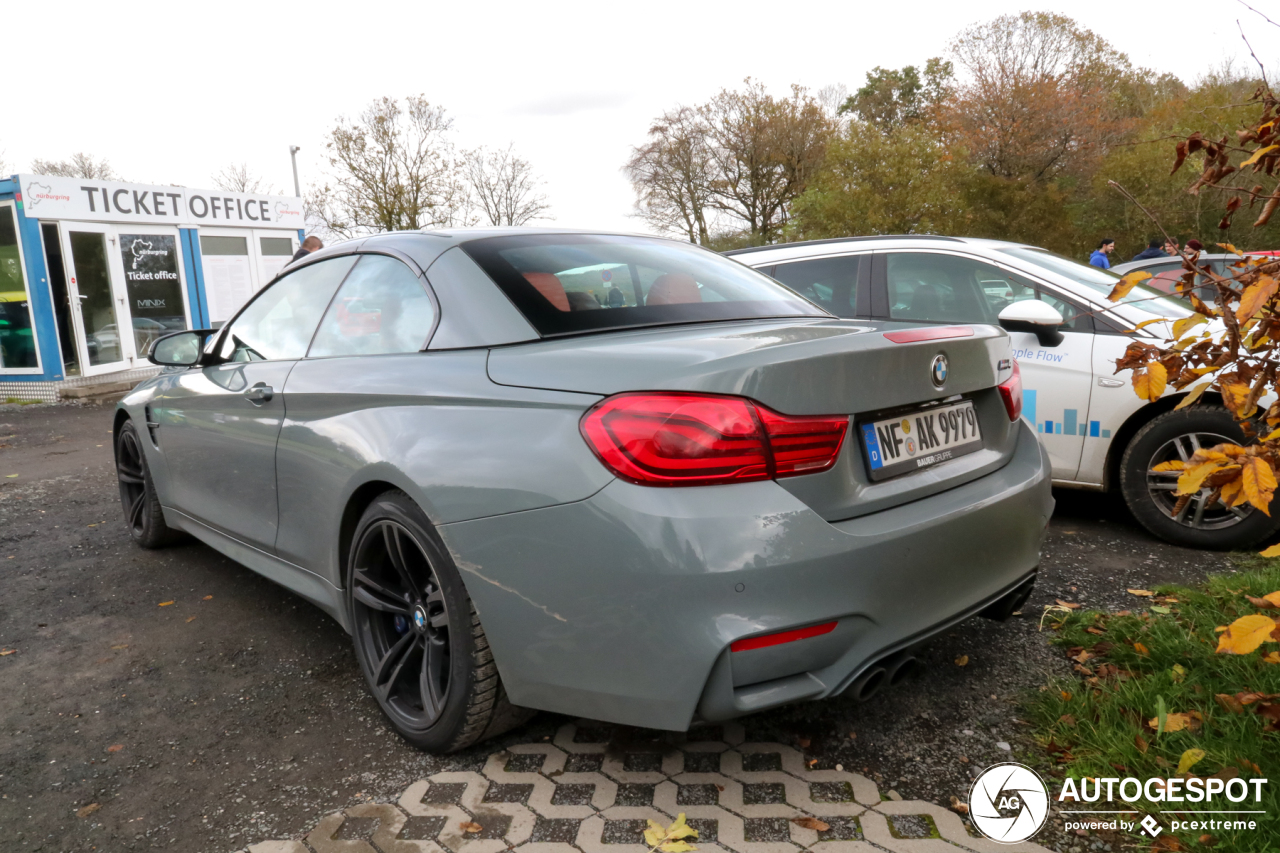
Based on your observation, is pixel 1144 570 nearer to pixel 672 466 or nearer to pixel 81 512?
pixel 672 466

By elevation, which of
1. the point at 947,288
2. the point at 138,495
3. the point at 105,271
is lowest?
the point at 138,495

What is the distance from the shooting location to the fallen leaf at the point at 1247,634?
1.74 metres

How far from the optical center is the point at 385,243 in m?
3.12

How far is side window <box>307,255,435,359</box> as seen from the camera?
2791 millimetres

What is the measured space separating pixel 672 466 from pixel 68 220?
1469cm

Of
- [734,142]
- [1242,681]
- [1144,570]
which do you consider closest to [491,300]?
[1242,681]

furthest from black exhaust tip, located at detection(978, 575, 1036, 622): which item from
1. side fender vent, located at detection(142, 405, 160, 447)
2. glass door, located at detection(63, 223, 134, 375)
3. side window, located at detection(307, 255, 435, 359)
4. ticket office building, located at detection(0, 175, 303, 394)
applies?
glass door, located at detection(63, 223, 134, 375)

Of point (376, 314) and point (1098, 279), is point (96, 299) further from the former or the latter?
point (1098, 279)

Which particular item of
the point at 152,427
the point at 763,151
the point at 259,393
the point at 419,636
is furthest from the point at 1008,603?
the point at 763,151

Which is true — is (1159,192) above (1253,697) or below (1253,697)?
above

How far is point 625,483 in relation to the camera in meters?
2.02

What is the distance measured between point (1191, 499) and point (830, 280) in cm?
224

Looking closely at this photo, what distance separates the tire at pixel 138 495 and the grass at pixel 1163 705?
4206mm

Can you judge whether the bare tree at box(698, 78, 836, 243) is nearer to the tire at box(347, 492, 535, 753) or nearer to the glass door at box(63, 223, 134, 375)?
the glass door at box(63, 223, 134, 375)
